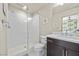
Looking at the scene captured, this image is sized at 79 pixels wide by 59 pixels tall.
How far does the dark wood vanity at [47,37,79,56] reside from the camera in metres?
1.54

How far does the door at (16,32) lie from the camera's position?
5.76ft

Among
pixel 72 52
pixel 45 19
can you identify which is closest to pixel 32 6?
pixel 45 19

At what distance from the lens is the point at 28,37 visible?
6.32ft

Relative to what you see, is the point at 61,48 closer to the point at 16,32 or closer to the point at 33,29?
A: the point at 33,29

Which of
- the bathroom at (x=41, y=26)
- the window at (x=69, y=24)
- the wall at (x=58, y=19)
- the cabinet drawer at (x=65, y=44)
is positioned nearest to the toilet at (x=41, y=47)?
the bathroom at (x=41, y=26)

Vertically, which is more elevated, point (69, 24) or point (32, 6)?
point (32, 6)

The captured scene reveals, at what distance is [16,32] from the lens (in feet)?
6.15

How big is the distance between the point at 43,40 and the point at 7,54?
27.3 inches

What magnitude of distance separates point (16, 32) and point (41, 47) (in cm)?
58

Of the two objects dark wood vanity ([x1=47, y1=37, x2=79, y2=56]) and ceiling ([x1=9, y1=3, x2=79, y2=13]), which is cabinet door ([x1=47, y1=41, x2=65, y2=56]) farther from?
ceiling ([x1=9, y1=3, x2=79, y2=13])

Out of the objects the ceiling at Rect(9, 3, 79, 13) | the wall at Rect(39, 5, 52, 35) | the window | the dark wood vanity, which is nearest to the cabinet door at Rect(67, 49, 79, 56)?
the dark wood vanity

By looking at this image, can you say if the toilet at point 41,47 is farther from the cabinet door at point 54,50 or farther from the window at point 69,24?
the window at point 69,24

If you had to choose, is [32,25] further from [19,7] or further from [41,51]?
[41,51]

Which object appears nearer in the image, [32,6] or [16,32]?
[32,6]
